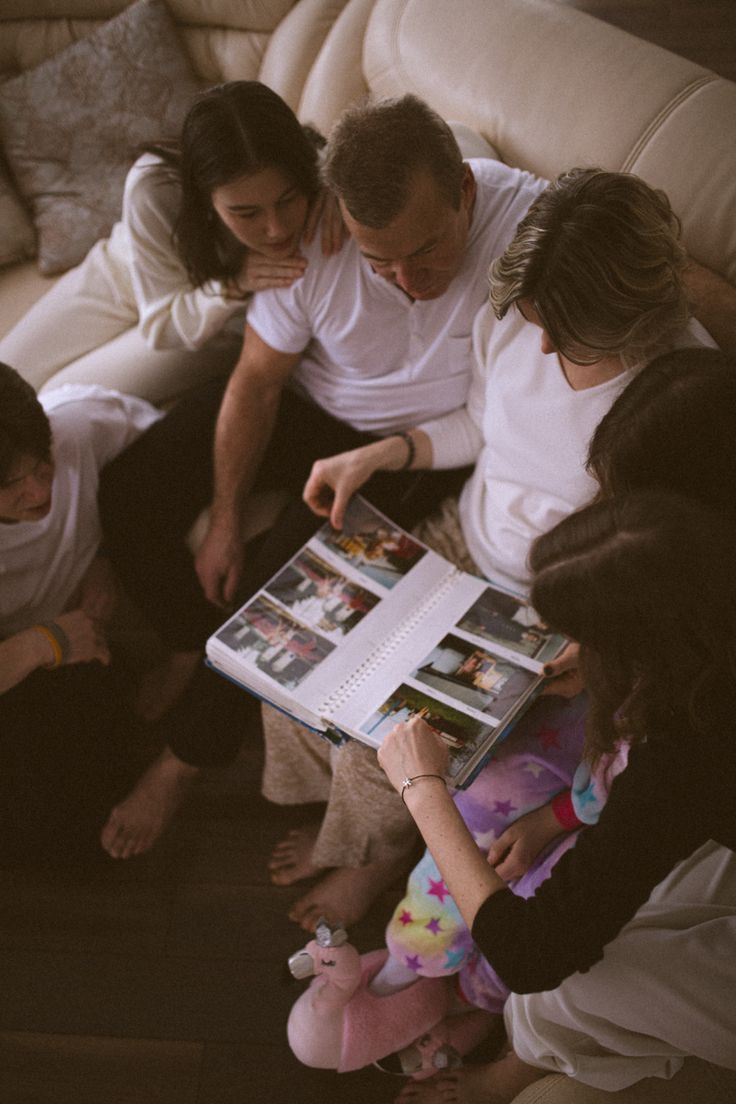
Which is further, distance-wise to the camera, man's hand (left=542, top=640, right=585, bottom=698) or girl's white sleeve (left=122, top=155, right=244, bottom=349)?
girl's white sleeve (left=122, top=155, right=244, bottom=349)

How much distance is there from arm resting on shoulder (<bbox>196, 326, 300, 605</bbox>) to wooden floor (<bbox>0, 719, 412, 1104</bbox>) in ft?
1.45

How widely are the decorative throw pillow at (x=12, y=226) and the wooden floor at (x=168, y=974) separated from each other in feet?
4.58

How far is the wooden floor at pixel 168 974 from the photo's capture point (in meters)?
1.38

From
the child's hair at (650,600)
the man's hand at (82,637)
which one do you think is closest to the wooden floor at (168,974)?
the man's hand at (82,637)

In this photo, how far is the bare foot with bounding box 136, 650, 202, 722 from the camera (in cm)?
174

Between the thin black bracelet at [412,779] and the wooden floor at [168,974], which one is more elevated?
the thin black bracelet at [412,779]

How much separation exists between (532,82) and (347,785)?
46.7 inches

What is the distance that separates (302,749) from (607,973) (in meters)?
0.61

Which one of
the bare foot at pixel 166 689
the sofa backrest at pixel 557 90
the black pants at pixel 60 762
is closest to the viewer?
the sofa backrest at pixel 557 90

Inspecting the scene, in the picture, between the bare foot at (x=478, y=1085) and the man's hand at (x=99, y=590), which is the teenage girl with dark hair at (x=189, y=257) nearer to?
the man's hand at (x=99, y=590)

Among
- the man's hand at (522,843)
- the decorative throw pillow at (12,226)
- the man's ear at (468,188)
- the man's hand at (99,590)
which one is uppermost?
the man's ear at (468,188)

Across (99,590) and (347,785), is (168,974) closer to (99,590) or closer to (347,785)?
(347,785)

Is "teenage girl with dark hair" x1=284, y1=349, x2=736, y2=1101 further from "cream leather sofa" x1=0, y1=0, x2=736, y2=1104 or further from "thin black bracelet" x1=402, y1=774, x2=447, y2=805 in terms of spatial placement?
"cream leather sofa" x1=0, y1=0, x2=736, y2=1104

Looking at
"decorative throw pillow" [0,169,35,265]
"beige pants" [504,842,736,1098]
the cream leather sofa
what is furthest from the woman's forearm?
"decorative throw pillow" [0,169,35,265]
